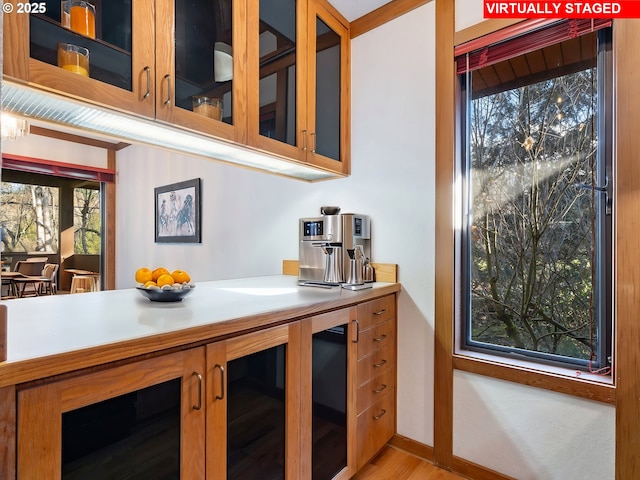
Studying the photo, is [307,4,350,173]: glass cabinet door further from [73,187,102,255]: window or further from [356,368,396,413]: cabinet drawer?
[73,187,102,255]: window

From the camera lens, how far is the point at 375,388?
1744 millimetres

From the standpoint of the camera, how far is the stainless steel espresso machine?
180 cm

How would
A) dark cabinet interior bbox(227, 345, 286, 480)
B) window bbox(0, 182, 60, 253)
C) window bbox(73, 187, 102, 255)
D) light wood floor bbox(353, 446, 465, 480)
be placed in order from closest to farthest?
dark cabinet interior bbox(227, 345, 286, 480) < light wood floor bbox(353, 446, 465, 480) < window bbox(0, 182, 60, 253) < window bbox(73, 187, 102, 255)

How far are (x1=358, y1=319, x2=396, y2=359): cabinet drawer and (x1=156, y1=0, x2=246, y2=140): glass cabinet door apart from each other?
1118 mm

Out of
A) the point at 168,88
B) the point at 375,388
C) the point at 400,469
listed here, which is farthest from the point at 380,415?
the point at 168,88

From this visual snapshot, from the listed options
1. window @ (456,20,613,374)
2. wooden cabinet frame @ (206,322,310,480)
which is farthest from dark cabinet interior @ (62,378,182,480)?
window @ (456,20,613,374)

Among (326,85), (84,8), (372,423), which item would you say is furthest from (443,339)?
(84,8)

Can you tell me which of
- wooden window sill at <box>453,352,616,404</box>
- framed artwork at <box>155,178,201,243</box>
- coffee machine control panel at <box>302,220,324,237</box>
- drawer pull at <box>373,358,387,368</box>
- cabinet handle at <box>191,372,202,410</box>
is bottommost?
drawer pull at <box>373,358,387,368</box>

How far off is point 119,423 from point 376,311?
4.00ft

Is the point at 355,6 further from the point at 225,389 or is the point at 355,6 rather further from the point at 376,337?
the point at 225,389

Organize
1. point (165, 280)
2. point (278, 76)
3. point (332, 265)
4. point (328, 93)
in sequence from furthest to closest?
point (328, 93) < point (332, 265) < point (278, 76) < point (165, 280)

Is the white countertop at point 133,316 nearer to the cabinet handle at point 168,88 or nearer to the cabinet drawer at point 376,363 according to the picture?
the cabinet drawer at point 376,363

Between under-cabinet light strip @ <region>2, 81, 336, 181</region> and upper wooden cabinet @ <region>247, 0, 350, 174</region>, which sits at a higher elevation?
upper wooden cabinet @ <region>247, 0, 350, 174</region>

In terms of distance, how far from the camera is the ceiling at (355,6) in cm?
199
